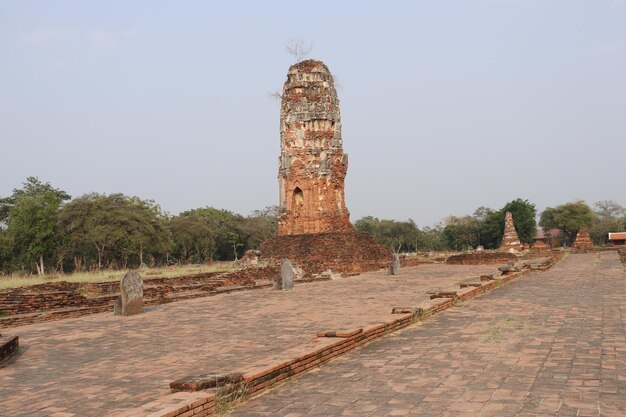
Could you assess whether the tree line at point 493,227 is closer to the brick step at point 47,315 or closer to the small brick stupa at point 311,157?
the small brick stupa at point 311,157

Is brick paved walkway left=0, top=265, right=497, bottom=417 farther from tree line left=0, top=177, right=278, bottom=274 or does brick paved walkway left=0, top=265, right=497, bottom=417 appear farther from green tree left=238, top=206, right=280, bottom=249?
green tree left=238, top=206, right=280, bottom=249

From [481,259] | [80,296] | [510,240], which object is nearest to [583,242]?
[510,240]

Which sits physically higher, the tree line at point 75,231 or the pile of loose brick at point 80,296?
the tree line at point 75,231

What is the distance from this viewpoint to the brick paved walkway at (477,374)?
4152 millimetres

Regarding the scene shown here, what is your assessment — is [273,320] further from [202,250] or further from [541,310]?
[202,250]

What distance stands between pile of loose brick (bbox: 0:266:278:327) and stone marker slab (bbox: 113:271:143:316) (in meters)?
1.15

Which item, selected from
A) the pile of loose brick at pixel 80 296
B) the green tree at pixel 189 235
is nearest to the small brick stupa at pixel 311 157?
the pile of loose brick at pixel 80 296

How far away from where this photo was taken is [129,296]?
10.8 meters

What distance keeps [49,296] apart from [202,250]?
35.4m

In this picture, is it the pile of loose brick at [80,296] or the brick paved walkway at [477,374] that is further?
the pile of loose brick at [80,296]

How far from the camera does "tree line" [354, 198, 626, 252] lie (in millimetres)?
62125


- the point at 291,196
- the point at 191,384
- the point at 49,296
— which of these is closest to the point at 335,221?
the point at 291,196

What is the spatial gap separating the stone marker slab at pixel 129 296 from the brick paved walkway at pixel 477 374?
18.2 ft

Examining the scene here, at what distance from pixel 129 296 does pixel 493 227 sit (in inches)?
2241
